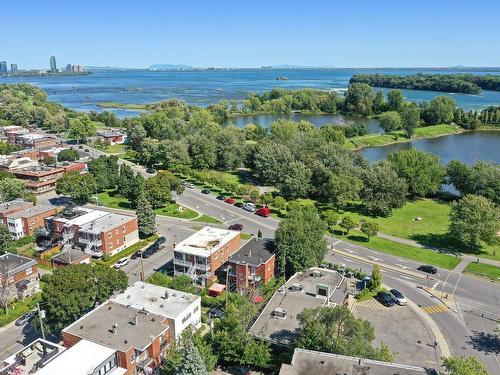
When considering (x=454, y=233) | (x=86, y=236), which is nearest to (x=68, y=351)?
(x=86, y=236)

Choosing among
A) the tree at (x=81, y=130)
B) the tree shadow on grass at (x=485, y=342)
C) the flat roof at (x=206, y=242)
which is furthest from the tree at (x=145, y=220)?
the tree at (x=81, y=130)

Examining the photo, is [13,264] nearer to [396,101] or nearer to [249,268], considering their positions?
[249,268]

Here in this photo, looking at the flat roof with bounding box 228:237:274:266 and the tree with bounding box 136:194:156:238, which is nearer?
the flat roof with bounding box 228:237:274:266

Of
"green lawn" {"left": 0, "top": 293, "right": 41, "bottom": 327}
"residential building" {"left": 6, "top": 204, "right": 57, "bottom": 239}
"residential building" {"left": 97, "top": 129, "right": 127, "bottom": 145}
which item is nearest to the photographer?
"green lawn" {"left": 0, "top": 293, "right": 41, "bottom": 327}

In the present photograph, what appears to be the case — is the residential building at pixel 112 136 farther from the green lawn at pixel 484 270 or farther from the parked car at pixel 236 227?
the green lawn at pixel 484 270

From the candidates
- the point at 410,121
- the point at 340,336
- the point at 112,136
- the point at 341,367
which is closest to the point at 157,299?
the point at 340,336

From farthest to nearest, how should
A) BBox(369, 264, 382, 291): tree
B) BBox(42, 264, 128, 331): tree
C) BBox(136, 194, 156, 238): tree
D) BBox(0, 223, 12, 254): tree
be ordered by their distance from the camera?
BBox(136, 194, 156, 238): tree, BBox(0, 223, 12, 254): tree, BBox(369, 264, 382, 291): tree, BBox(42, 264, 128, 331): tree

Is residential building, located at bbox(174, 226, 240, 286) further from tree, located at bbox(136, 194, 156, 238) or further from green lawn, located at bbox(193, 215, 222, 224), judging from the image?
green lawn, located at bbox(193, 215, 222, 224)

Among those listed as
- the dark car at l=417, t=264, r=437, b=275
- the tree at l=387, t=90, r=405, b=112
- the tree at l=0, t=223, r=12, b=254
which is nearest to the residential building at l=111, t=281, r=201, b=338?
the tree at l=0, t=223, r=12, b=254
